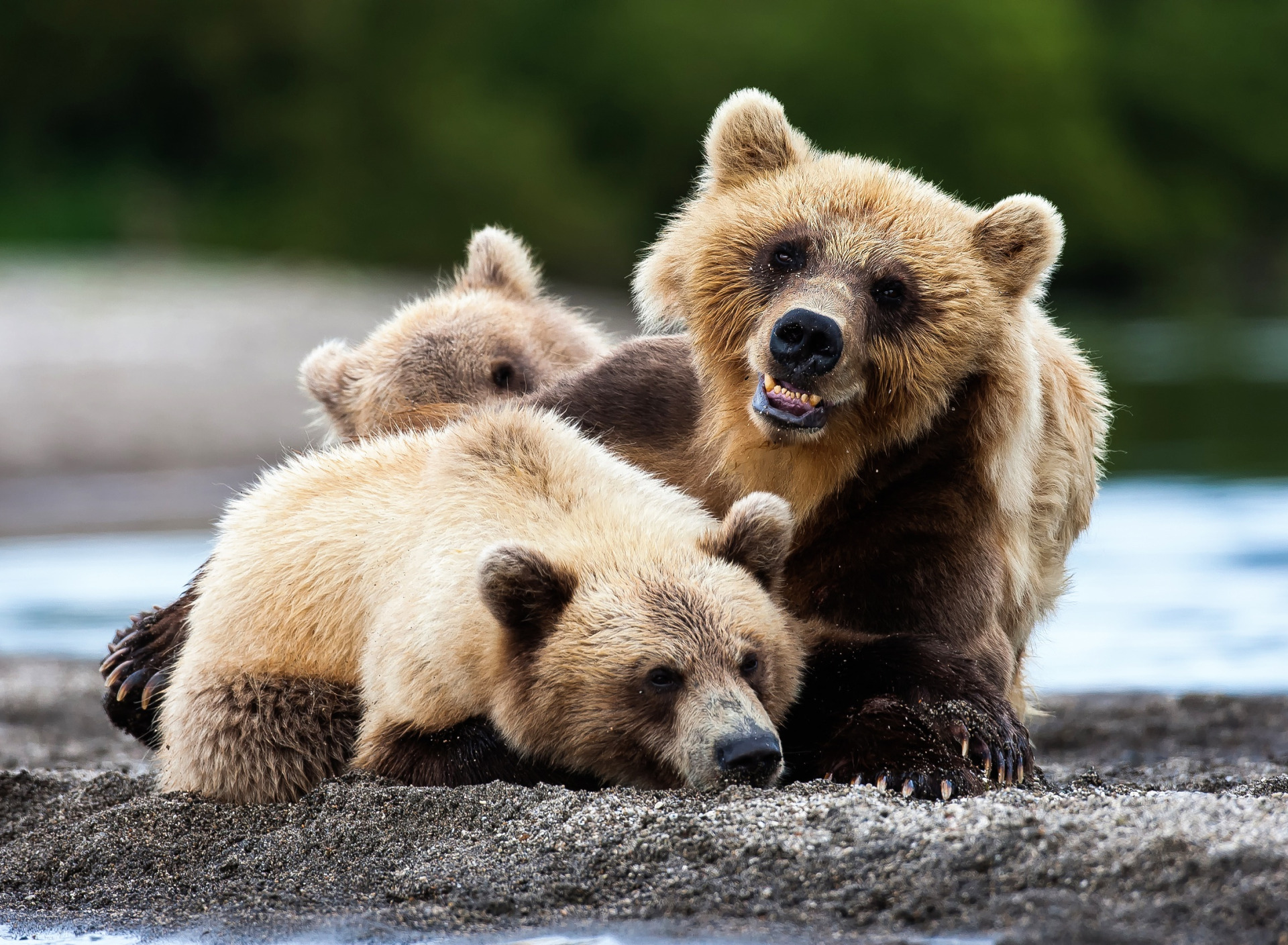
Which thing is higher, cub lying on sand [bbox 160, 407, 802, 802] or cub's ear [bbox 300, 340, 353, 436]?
cub's ear [bbox 300, 340, 353, 436]

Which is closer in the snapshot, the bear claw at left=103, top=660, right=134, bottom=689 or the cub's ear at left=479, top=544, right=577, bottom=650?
the cub's ear at left=479, top=544, right=577, bottom=650

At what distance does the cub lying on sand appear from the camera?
466 centimetres

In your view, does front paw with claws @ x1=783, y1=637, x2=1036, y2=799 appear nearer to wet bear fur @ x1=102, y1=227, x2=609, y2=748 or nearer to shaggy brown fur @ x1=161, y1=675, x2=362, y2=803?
shaggy brown fur @ x1=161, y1=675, x2=362, y2=803

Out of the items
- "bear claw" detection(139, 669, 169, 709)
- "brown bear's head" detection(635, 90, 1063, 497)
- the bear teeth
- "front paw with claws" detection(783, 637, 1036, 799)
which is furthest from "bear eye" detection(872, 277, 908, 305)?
"bear claw" detection(139, 669, 169, 709)

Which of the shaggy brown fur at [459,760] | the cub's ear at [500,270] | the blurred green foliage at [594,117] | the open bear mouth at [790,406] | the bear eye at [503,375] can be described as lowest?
the shaggy brown fur at [459,760]

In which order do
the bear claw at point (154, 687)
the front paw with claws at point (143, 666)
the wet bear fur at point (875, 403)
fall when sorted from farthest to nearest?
the front paw with claws at point (143, 666) < the bear claw at point (154, 687) < the wet bear fur at point (875, 403)

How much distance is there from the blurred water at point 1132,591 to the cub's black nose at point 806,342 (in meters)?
2.24

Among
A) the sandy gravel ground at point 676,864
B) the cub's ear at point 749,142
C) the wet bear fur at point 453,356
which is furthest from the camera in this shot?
the wet bear fur at point 453,356

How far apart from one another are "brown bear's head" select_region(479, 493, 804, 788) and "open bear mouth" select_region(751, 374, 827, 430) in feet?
1.14

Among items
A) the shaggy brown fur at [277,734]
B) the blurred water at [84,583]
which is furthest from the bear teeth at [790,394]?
the blurred water at [84,583]

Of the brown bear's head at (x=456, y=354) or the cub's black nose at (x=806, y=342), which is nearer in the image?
the cub's black nose at (x=806, y=342)

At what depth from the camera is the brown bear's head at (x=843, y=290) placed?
5.20 meters

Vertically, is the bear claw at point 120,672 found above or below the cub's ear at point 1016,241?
below

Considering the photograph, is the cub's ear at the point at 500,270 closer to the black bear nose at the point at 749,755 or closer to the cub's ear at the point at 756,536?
the cub's ear at the point at 756,536
